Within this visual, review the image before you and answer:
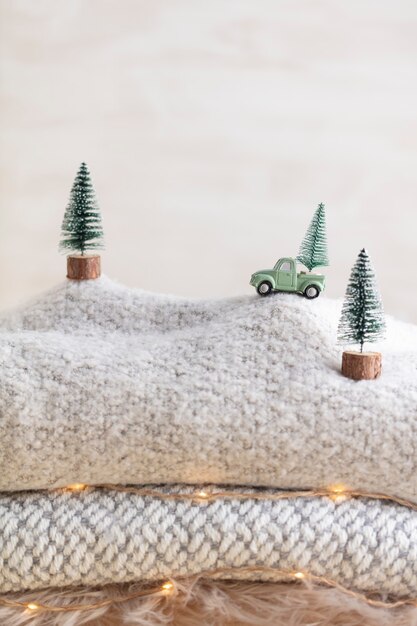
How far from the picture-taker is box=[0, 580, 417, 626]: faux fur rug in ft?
1.52

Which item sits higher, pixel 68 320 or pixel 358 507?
pixel 68 320

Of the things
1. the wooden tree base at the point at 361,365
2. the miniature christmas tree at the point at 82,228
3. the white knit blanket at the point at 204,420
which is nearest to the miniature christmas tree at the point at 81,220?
the miniature christmas tree at the point at 82,228

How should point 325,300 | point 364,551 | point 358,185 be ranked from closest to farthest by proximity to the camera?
1. point 364,551
2. point 325,300
3. point 358,185

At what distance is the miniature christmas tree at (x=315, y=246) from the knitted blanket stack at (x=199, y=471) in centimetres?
13

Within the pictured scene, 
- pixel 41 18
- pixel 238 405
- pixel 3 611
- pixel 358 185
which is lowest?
pixel 3 611

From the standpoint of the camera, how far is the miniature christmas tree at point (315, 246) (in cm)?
61

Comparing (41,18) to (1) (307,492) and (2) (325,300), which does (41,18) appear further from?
(1) (307,492)

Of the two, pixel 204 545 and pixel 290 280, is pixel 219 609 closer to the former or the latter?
pixel 204 545

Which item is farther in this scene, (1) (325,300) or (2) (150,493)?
(1) (325,300)

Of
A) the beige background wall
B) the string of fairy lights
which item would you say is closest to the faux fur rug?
the string of fairy lights

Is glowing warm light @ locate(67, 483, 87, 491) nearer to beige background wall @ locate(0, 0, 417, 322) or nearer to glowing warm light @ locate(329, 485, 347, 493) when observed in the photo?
glowing warm light @ locate(329, 485, 347, 493)

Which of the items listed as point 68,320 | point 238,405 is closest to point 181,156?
point 68,320

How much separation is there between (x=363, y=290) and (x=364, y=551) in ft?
0.57

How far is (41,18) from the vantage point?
103 centimetres
